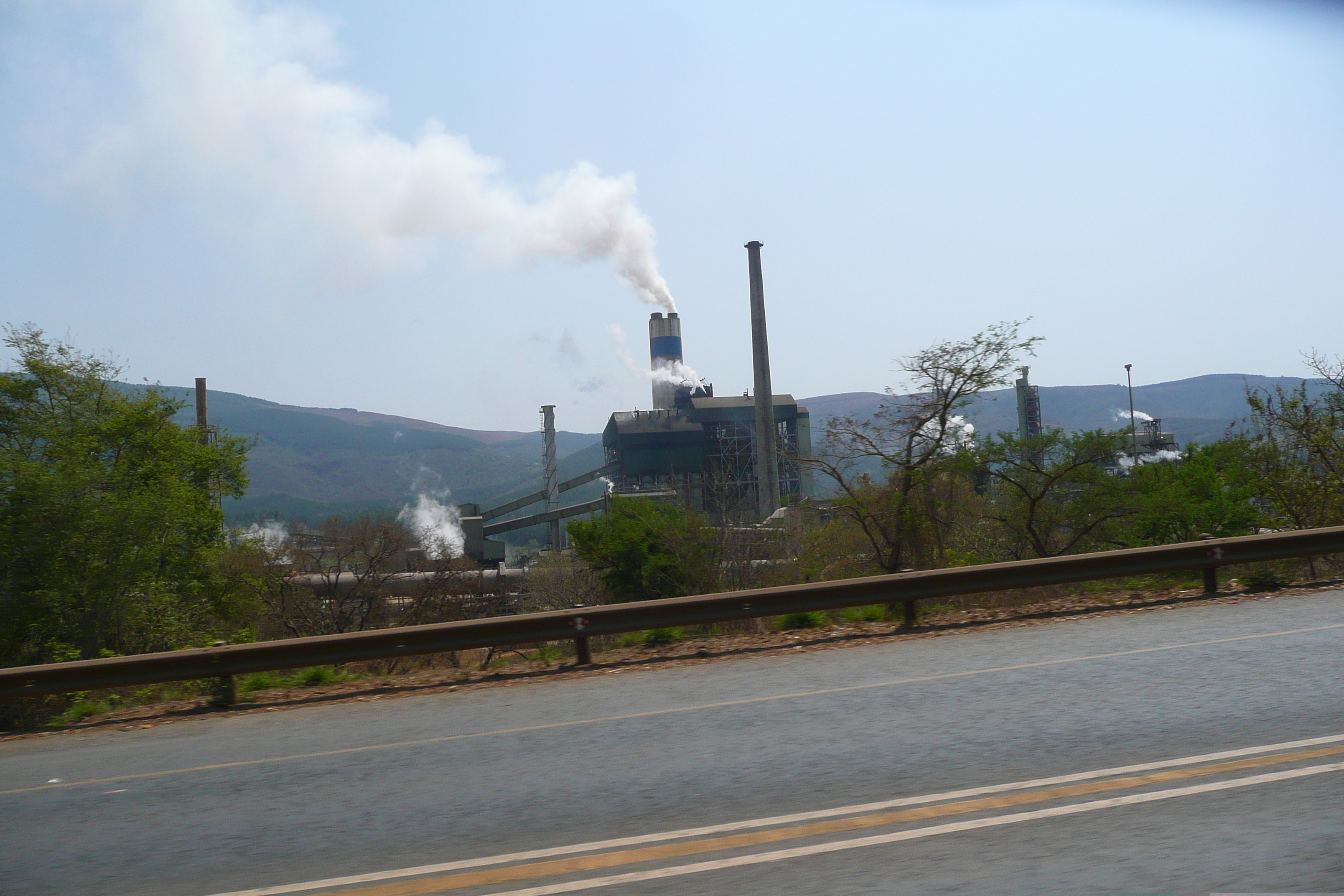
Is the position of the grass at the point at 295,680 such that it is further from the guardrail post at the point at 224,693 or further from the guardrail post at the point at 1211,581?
the guardrail post at the point at 1211,581

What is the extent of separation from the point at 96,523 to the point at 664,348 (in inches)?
2036

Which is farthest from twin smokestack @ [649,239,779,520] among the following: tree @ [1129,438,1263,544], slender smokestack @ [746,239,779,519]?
tree @ [1129,438,1263,544]

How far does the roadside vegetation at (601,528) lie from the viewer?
57.3 feet

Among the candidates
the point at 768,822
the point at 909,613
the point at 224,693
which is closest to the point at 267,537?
the point at 224,693

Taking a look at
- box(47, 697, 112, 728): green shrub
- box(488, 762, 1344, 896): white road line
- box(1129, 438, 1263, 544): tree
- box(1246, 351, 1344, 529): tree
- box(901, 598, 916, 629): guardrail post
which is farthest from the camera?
box(1129, 438, 1263, 544): tree

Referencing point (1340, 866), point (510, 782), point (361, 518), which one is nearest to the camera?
point (1340, 866)

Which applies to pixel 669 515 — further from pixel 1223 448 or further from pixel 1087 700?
pixel 1087 700

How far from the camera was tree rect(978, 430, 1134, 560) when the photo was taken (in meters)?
21.1

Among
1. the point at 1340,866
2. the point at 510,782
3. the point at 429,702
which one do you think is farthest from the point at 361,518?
the point at 1340,866

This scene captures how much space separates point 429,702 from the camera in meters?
8.03

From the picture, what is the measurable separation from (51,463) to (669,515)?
1838 cm

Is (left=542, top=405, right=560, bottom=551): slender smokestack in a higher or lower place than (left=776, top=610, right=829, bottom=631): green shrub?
higher

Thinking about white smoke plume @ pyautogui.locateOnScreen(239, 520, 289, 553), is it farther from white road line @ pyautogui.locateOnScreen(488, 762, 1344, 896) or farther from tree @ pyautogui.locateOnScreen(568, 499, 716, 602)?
white road line @ pyautogui.locateOnScreen(488, 762, 1344, 896)

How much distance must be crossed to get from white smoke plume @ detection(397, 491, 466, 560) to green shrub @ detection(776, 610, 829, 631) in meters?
28.6
